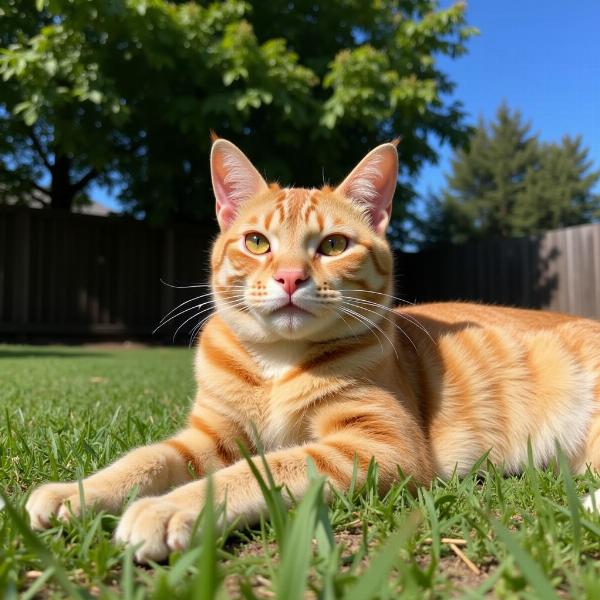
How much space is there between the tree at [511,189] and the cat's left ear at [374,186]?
99.8 ft

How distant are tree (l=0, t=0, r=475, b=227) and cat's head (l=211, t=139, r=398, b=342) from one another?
5333mm

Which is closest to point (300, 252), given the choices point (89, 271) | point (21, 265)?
point (21, 265)

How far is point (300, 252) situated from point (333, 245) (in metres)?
0.15

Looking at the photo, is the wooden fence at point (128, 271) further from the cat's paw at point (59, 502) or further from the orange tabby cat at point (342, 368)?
the cat's paw at point (59, 502)

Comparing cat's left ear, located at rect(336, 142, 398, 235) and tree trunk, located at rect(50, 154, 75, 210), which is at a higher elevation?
tree trunk, located at rect(50, 154, 75, 210)

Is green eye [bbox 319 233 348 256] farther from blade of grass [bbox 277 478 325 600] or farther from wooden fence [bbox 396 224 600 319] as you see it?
wooden fence [bbox 396 224 600 319]

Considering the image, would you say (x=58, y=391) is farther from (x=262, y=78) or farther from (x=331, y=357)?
(x=262, y=78)

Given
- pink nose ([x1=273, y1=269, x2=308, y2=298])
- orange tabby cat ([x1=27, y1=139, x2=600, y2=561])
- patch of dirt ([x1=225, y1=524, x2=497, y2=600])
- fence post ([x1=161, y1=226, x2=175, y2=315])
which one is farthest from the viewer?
fence post ([x1=161, y1=226, x2=175, y2=315])

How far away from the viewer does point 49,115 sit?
7.86 meters

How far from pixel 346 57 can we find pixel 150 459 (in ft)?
24.8

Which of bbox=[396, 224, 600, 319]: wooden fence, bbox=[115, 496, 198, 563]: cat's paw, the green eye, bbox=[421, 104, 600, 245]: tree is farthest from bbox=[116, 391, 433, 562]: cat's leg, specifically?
bbox=[421, 104, 600, 245]: tree

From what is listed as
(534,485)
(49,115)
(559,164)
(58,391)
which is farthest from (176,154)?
(559,164)

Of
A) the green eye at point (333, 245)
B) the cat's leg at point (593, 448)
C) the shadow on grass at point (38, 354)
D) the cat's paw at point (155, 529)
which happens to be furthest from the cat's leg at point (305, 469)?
the shadow on grass at point (38, 354)

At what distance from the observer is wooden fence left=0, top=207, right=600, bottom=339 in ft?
30.9
